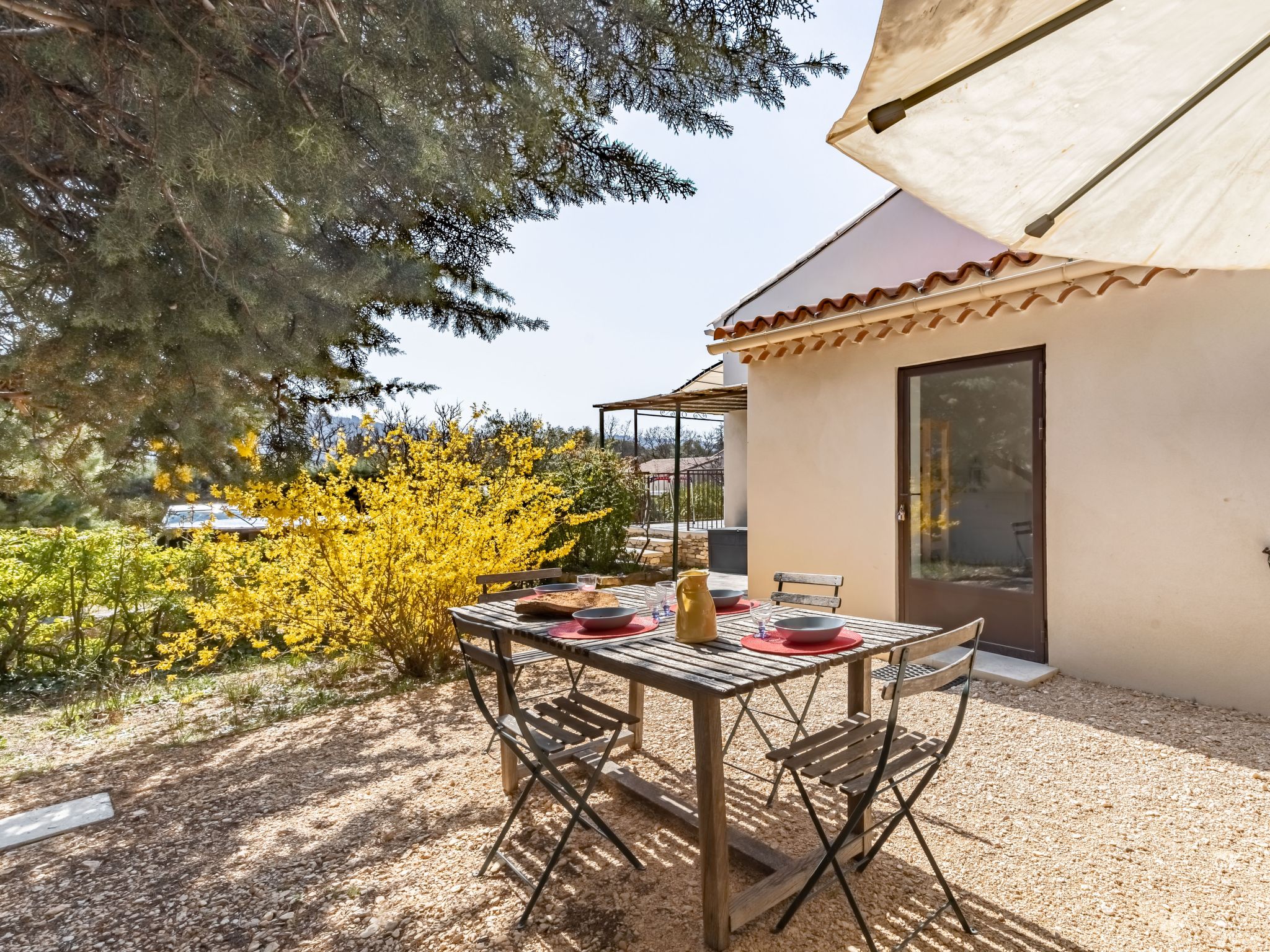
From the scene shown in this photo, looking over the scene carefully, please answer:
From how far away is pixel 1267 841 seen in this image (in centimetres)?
264

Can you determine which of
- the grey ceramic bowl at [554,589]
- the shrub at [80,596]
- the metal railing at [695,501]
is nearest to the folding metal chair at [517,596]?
the grey ceramic bowl at [554,589]

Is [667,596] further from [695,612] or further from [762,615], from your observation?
[695,612]

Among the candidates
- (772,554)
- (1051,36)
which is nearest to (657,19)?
(1051,36)

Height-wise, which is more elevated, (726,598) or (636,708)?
(726,598)

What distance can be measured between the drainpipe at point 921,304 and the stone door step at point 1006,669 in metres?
2.39

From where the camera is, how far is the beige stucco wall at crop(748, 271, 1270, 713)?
404 cm

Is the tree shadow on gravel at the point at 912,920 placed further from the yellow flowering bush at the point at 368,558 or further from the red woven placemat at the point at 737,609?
the yellow flowering bush at the point at 368,558

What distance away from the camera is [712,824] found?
209 centimetres

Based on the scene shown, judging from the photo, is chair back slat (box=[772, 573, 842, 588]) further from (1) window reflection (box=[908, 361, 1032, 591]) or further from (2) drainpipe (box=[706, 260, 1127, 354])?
(1) window reflection (box=[908, 361, 1032, 591])

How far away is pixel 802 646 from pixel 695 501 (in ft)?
36.2

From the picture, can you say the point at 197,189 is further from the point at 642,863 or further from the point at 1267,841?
the point at 1267,841

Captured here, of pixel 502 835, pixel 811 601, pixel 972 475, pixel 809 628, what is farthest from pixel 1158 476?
pixel 502 835

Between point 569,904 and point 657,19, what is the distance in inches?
126

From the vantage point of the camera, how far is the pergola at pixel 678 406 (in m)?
8.59
